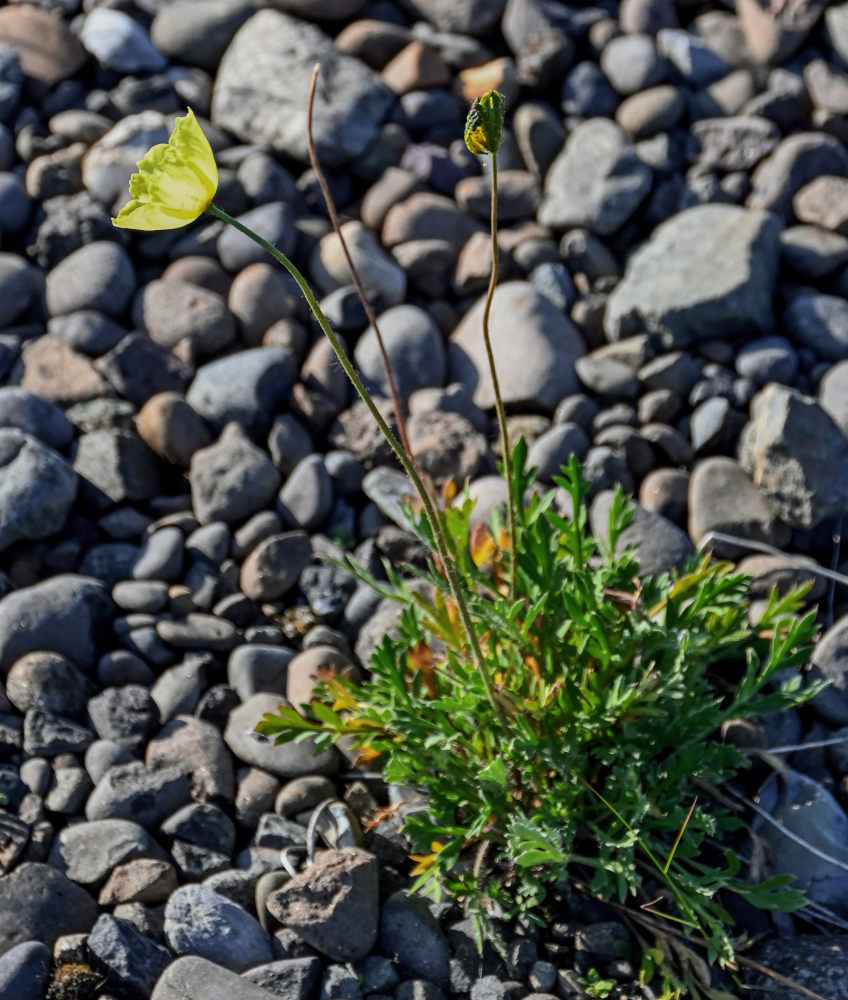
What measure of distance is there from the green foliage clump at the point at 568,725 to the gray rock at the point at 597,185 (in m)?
1.79

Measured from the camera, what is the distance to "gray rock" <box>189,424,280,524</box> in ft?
13.3

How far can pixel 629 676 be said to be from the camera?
3059 mm

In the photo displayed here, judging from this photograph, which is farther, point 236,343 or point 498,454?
point 236,343

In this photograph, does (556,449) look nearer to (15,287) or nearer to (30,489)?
(30,489)

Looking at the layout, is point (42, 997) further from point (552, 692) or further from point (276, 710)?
point (552, 692)

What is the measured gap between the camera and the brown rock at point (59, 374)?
4312mm

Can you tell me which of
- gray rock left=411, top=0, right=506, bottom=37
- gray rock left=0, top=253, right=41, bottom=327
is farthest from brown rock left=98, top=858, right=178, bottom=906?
gray rock left=411, top=0, right=506, bottom=37

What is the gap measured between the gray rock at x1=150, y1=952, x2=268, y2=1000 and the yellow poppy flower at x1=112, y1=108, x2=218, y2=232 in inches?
71.4

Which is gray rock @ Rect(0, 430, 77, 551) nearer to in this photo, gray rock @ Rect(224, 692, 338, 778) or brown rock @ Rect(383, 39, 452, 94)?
gray rock @ Rect(224, 692, 338, 778)

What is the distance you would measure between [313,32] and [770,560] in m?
3.09

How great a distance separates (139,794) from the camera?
329 cm

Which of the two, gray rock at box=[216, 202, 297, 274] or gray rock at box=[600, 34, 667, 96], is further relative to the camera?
gray rock at box=[600, 34, 667, 96]

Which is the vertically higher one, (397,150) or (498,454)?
(397,150)

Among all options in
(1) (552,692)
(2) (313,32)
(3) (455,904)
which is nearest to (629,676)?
(1) (552,692)
